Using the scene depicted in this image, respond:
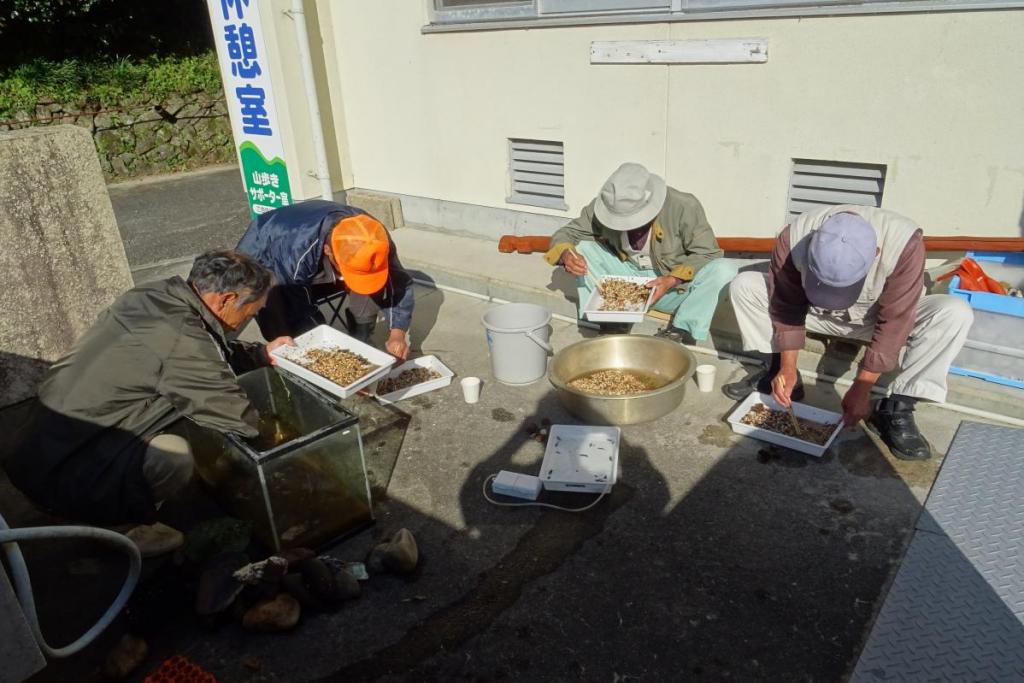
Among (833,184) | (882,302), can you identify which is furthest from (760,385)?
(833,184)

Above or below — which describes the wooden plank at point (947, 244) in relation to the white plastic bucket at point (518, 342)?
above

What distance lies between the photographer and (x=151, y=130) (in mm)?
13781

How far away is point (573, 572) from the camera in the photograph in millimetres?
3346

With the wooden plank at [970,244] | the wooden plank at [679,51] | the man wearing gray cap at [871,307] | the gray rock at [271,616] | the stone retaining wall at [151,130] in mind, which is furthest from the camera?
the stone retaining wall at [151,130]

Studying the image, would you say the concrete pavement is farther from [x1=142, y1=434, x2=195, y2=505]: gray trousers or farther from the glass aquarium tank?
[x1=142, y1=434, x2=195, y2=505]: gray trousers

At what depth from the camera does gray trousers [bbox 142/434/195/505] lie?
11.4 ft

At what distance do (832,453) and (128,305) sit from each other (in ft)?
12.1

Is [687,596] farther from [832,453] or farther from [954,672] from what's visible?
[832,453]

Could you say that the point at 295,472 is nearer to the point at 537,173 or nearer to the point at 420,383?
the point at 420,383

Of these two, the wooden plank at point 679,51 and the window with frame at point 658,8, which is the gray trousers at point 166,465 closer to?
the wooden plank at point 679,51

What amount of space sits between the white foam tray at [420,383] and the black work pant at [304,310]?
1.42ft

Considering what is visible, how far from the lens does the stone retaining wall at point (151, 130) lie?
1292cm

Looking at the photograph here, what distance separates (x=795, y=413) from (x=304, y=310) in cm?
318

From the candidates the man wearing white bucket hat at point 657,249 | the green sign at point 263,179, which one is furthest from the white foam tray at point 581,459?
the green sign at point 263,179
